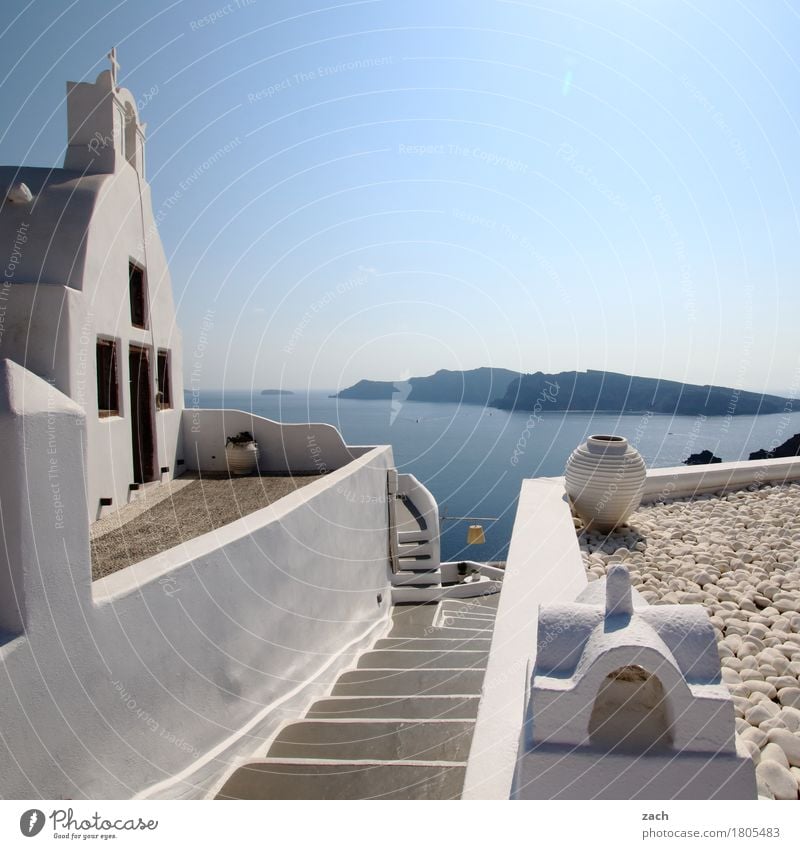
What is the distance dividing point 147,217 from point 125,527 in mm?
5130

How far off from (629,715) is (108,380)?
7283 mm

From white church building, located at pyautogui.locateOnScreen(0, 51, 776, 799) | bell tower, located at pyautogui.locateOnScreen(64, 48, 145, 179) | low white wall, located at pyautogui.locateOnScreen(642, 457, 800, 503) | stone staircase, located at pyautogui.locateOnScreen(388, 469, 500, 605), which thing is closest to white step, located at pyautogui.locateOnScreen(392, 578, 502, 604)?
stone staircase, located at pyautogui.locateOnScreen(388, 469, 500, 605)

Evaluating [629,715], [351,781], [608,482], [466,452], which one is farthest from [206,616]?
[466,452]

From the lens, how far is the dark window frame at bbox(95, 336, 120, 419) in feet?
23.0

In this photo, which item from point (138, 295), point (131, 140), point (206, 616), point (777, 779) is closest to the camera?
point (777, 779)

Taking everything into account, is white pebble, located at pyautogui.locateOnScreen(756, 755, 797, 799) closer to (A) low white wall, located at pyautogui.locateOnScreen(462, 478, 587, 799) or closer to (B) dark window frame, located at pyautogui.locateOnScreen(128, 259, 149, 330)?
(A) low white wall, located at pyautogui.locateOnScreen(462, 478, 587, 799)

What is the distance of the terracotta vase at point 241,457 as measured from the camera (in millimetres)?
9609

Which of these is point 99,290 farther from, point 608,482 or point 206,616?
point 608,482

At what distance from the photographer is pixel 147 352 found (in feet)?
28.1

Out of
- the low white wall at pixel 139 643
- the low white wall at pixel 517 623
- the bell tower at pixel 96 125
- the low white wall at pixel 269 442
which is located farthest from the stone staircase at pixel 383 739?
the bell tower at pixel 96 125

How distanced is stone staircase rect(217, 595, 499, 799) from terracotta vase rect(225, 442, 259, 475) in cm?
447

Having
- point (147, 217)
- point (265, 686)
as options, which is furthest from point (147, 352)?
point (265, 686)

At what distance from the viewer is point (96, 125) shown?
7.60 metres

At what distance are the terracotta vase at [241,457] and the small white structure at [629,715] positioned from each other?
8344mm
